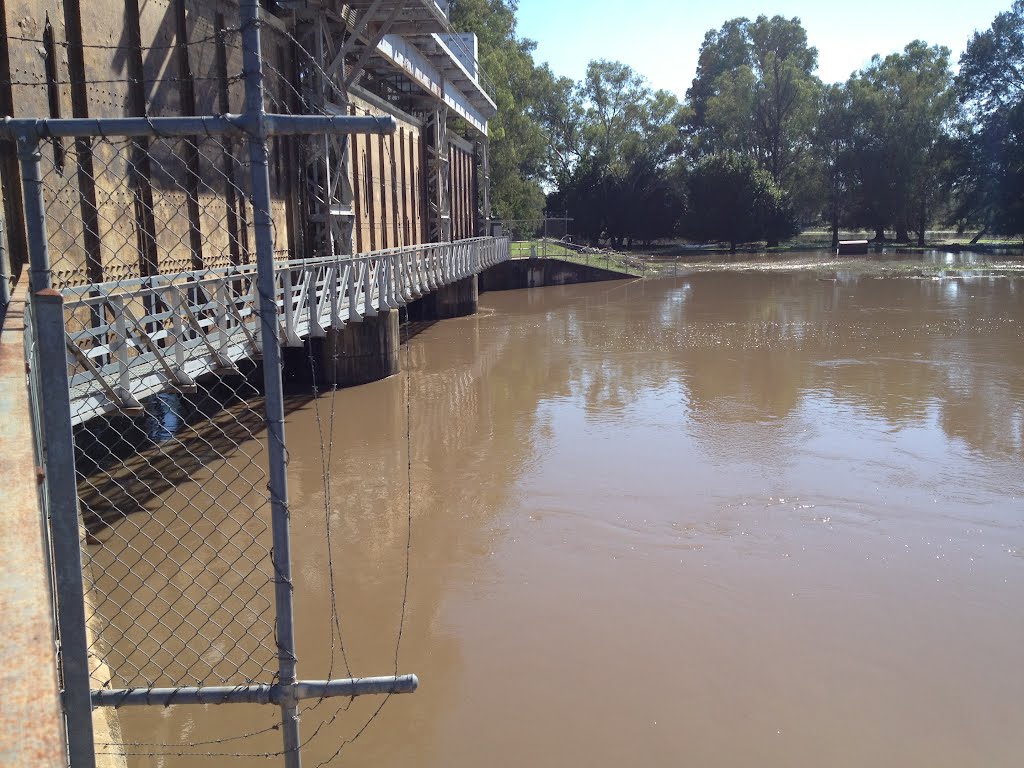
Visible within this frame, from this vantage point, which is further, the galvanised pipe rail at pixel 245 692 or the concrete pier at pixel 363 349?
the concrete pier at pixel 363 349

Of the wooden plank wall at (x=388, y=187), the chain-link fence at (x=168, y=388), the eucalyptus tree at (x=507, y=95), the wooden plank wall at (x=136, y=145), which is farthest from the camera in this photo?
the eucalyptus tree at (x=507, y=95)

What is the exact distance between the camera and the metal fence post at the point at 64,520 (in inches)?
113

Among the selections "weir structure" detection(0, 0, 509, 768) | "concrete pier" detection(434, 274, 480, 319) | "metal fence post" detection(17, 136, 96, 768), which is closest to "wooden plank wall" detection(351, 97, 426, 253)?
"weir structure" detection(0, 0, 509, 768)

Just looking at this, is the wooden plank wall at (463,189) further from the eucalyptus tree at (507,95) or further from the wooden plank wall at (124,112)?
the wooden plank wall at (124,112)

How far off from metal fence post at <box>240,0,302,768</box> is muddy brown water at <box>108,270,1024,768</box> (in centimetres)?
362

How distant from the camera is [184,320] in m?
11.4

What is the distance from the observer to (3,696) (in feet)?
5.18

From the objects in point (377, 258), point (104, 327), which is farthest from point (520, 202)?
point (104, 327)

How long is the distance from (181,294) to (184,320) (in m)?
1.74

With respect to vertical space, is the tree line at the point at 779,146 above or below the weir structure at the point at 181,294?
above

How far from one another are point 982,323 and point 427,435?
22.3 metres

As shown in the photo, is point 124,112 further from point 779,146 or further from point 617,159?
point 779,146

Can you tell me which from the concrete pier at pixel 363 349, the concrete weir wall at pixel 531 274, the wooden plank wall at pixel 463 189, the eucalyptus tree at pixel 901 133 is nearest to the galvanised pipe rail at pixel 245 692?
the concrete pier at pixel 363 349

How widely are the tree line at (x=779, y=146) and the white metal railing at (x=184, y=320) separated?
4653 centimetres
